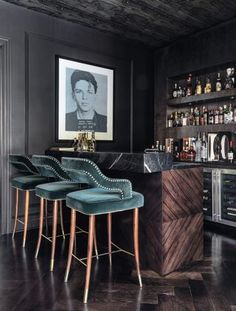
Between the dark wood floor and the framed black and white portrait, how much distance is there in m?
1.94

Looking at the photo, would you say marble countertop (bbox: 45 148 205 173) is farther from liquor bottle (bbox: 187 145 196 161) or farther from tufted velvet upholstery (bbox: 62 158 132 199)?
liquor bottle (bbox: 187 145 196 161)

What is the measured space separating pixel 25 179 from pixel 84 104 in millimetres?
1555

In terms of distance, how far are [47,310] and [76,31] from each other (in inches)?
143

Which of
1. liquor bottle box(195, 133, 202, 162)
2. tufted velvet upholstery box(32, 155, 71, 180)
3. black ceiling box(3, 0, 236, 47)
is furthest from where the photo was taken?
liquor bottle box(195, 133, 202, 162)

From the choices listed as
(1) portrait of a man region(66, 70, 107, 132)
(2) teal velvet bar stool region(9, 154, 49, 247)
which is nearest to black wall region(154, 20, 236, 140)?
(1) portrait of a man region(66, 70, 107, 132)

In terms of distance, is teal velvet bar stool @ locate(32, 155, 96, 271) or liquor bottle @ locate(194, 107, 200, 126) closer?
teal velvet bar stool @ locate(32, 155, 96, 271)

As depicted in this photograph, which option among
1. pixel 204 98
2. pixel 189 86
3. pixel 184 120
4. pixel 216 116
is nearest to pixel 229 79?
pixel 204 98

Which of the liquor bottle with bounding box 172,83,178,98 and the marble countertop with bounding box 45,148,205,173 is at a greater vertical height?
the liquor bottle with bounding box 172,83,178,98

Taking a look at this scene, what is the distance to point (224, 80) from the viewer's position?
14.5ft

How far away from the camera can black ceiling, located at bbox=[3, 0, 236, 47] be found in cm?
368

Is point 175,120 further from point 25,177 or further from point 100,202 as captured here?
point 100,202

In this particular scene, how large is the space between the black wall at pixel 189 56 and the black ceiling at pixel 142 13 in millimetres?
139

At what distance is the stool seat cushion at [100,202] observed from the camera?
206cm

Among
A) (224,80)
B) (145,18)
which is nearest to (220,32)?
(224,80)
